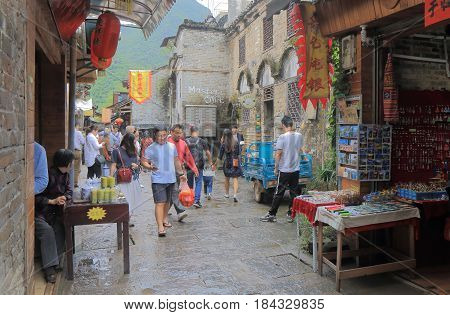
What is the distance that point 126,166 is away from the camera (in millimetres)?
6500

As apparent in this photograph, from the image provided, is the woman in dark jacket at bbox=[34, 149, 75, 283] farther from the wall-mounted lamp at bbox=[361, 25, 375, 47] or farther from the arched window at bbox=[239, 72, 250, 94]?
the arched window at bbox=[239, 72, 250, 94]

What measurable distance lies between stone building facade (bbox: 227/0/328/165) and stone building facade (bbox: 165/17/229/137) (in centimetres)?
65

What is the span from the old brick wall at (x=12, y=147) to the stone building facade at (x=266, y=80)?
768 centimetres

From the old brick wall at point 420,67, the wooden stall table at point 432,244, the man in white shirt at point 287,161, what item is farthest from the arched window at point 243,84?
the wooden stall table at point 432,244

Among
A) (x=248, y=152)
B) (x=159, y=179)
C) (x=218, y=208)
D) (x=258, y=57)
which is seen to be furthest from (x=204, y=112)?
(x=159, y=179)

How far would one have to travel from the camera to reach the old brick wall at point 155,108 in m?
20.4

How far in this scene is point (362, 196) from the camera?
4.89 meters

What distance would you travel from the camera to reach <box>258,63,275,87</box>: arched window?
13.5 metres

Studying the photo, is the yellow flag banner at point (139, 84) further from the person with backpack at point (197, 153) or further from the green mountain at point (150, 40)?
the green mountain at point (150, 40)

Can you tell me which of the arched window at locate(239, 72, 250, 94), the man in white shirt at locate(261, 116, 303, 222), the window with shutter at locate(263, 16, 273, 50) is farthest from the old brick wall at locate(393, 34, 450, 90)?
the arched window at locate(239, 72, 250, 94)

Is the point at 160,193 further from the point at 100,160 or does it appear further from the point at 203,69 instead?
the point at 203,69

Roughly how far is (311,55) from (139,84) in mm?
8206

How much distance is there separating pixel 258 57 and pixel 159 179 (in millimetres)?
9500

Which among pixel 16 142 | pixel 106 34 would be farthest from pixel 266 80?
pixel 16 142
